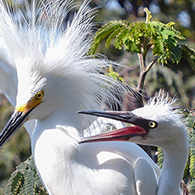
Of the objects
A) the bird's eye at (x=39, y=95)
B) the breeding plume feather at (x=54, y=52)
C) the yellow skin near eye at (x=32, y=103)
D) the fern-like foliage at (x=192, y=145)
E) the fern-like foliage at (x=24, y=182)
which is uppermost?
the breeding plume feather at (x=54, y=52)

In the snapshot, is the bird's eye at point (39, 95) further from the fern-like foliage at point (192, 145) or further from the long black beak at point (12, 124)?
the fern-like foliage at point (192, 145)

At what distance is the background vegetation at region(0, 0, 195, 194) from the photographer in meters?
5.41

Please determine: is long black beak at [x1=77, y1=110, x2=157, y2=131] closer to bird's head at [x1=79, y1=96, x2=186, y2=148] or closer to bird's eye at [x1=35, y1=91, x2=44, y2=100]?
bird's head at [x1=79, y1=96, x2=186, y2=148]

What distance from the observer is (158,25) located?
2199mm

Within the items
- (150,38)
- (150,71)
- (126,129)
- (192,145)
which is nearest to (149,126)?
(126,129)

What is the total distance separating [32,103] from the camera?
1.89 meters

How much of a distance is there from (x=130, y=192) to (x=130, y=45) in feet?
2.99

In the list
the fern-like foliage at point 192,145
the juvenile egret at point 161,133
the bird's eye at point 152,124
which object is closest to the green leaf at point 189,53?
the fern-like foliage at point 192,145

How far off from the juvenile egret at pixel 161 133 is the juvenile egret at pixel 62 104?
0.13m

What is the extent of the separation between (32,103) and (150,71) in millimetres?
3817

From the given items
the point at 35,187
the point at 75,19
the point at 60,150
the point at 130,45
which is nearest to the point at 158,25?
the point at 130,45

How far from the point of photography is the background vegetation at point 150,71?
5.41 m

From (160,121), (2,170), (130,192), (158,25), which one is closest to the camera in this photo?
(160,121)

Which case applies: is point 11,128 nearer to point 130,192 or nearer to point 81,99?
point 81,99
